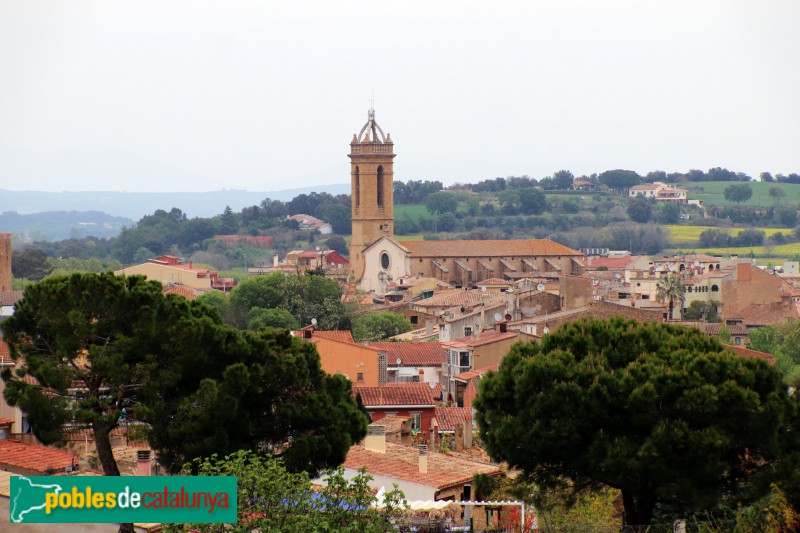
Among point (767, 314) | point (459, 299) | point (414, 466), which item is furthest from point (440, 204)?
point (414, 466)

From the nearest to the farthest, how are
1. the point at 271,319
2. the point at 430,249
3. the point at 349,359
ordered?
the point at 349,359
the point at 271,319
the point at 430,249

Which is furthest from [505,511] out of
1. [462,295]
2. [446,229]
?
[446,229]

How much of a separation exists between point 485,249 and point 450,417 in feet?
239

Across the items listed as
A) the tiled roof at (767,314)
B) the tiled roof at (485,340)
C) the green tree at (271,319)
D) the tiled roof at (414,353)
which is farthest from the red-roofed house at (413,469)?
the tiled roof at (767,314)

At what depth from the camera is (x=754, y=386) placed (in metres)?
18.5

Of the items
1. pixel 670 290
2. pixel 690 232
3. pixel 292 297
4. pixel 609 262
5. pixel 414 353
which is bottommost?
pixel 690 232

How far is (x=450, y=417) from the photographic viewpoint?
28219 mm

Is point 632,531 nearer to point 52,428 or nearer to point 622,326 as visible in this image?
point 622,326

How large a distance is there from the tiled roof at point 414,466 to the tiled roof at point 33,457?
3952 mm

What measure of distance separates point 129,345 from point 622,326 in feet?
21.3

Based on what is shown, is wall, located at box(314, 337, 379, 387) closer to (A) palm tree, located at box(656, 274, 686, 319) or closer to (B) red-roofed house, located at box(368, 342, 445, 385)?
(B) red-roofed house, located at box(368, 342, 445, 385)

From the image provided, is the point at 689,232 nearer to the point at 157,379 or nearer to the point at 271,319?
the point at 271,319

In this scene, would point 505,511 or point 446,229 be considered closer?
point 505,511

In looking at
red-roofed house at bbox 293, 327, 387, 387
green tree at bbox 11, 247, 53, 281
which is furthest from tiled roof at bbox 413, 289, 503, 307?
green tree at bbox 11, 247, 53, 281
